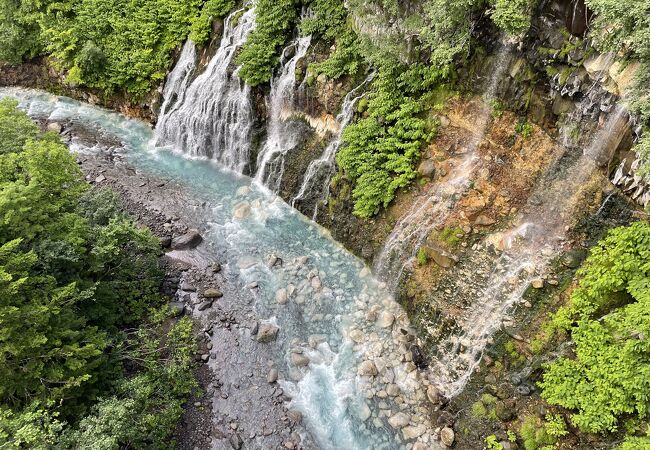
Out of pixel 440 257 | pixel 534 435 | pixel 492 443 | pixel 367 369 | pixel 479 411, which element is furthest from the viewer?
pixel 440 257

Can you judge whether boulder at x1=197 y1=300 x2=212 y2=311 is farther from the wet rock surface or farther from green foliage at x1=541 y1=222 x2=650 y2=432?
green foliage at x1=541 y1=222 x2=650 y2=432

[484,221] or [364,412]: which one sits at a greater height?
[484,221]

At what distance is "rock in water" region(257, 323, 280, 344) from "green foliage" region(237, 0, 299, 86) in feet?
35.4

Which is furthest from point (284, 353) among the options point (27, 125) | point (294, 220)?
point (27, 125)

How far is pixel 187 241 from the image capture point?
50.9 feet

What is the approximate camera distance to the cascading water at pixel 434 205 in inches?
488

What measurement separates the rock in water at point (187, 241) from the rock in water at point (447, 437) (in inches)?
420

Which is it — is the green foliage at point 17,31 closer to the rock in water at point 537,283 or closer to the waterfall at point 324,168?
the waterfall at point 324,168

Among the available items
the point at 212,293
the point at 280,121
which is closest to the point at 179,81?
the point at 280,121

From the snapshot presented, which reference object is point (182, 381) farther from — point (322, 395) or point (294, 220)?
point (294, 220)

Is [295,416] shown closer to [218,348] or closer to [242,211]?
[218,348]

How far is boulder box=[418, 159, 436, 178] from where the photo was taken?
516 inches

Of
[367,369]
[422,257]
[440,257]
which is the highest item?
[440,257]

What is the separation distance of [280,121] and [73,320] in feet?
36.9
